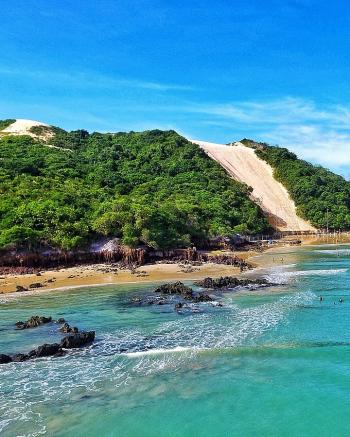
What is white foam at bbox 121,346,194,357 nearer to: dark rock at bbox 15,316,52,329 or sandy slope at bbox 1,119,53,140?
dark rock at bbox 15,316,52,329

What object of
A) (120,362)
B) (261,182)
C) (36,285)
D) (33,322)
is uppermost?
(261,182)

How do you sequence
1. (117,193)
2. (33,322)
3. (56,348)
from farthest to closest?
(117,193) → (33,322) → (56,348)

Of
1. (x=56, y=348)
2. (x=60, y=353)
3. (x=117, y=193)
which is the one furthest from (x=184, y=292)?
(x=117, y=193)

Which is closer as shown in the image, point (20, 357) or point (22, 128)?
point (20, 357)

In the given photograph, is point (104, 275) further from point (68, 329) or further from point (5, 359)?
point (5, 359)

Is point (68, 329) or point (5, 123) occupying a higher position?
point (5, 123)

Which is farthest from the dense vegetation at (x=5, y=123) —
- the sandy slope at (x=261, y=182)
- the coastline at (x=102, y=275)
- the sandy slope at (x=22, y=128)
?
the coastline at (x=102, y=275)

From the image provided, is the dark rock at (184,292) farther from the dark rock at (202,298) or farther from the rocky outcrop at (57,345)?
the rocky outcrop at (57,345)
